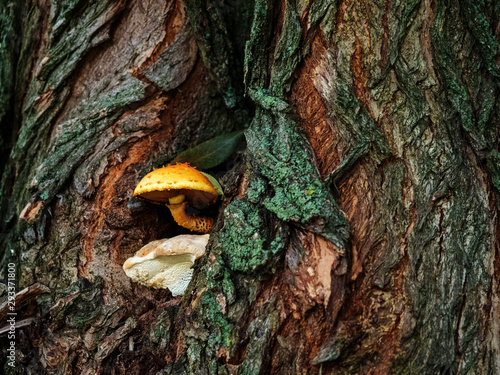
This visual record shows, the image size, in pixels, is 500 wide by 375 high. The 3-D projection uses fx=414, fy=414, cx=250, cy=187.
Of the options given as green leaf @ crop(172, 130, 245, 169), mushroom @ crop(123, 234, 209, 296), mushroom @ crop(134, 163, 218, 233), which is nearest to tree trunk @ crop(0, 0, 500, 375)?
mushroom @ crop(123, 234, 209, 296)

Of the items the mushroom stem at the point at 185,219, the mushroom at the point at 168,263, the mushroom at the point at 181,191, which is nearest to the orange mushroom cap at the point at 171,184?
the mushroom at the point at 181,191

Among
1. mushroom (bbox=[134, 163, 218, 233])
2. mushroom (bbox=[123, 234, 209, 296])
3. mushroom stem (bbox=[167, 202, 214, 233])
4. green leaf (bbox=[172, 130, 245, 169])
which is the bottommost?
mushroom (bbox=[123, 234, 209, 296])

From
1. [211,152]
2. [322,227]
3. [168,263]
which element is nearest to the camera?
[322,227]

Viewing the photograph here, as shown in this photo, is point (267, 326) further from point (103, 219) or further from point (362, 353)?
point (103, 219)

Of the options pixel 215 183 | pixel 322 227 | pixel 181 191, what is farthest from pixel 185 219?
pixel 322 227

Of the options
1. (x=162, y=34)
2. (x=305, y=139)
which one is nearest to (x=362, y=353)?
(x=305, y=139)

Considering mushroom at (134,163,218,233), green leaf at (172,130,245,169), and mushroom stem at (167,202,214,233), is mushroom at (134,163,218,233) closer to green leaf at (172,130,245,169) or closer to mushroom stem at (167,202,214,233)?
mushroom stem at (167,202,214,233)

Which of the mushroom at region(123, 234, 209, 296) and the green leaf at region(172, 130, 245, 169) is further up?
the green leaf at region(172, 130, 245, 169)

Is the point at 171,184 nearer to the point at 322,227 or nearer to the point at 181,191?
the point at 181,191
